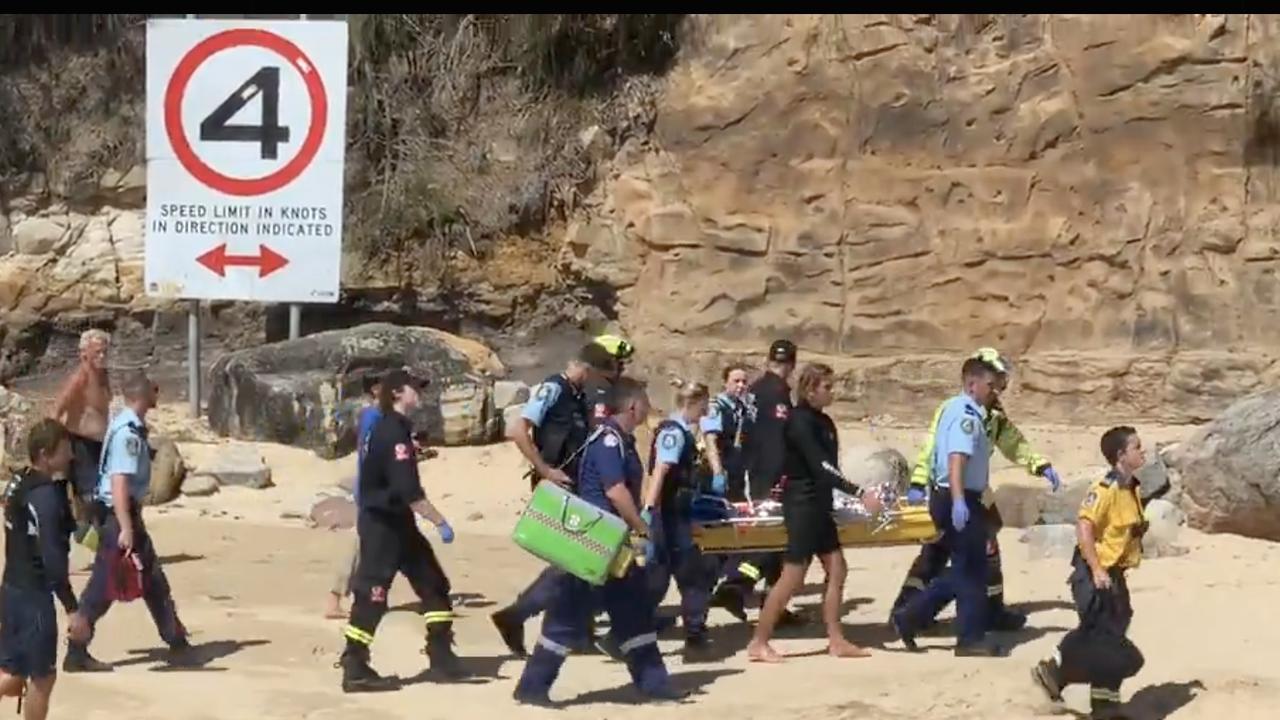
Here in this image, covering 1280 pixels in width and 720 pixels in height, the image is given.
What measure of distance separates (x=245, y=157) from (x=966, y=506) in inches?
252

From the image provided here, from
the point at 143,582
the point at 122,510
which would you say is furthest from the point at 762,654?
the point at 122,510

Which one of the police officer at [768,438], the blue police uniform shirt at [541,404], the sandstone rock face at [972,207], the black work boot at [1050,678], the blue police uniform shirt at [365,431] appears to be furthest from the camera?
the sandstone rock face at [972,207]

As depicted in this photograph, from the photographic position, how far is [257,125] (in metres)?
14.3

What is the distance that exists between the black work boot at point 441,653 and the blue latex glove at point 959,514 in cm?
261

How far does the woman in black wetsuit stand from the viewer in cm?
1048

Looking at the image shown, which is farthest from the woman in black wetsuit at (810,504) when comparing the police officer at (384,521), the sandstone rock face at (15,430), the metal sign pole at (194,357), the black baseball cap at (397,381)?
the metal sign pole at (194,357)

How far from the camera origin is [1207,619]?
11.1m

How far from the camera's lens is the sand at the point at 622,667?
9695 millimetres

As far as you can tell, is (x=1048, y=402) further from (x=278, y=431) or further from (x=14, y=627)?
(x=14, y=627)

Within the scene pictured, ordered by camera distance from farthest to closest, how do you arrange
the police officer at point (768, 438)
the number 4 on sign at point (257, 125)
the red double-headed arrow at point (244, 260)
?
the red double-headed arrow at point (244, 260), the number 4 on sign at point (257, 125), the police officer at point (768, 438)

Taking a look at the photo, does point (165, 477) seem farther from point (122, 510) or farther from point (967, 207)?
point (967, 207)

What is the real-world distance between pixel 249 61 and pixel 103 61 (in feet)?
23.8

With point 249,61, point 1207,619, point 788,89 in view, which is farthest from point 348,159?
point 1207,619

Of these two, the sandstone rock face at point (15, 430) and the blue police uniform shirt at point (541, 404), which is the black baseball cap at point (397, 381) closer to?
the blue police uniform shirt at point (541, 404)
